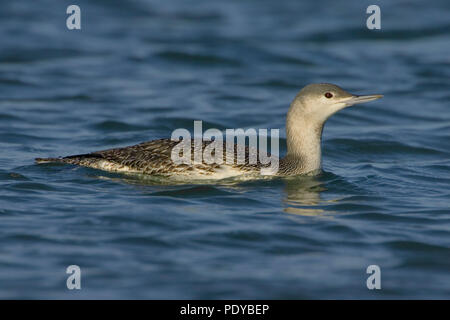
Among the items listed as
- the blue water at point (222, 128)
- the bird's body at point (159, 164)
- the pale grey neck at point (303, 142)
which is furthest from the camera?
the pale grey neck at point (303, 142)

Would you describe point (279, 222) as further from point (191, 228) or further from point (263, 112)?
point (263, 112)

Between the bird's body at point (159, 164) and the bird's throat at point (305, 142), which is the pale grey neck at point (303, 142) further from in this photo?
the bird's body at point (159, 164)

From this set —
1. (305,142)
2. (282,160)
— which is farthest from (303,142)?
(282,160)

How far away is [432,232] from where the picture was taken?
29.4ft

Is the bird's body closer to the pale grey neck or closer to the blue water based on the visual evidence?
the blue water

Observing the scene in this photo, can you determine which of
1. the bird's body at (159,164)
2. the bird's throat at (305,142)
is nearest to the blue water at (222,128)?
the bird's body at (159,164)

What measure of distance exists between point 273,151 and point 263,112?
2.88 metres

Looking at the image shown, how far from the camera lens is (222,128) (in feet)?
47.1

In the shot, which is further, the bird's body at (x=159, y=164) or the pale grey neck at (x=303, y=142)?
the pale grey neck at (x=303, y=142)

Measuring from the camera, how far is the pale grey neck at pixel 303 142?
34.2ft

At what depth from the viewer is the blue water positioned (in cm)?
763

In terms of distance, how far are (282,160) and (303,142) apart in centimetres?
34

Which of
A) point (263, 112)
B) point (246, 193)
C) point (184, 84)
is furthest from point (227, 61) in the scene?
point (246, 193)

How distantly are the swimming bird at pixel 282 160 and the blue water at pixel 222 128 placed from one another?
6.6 inches
